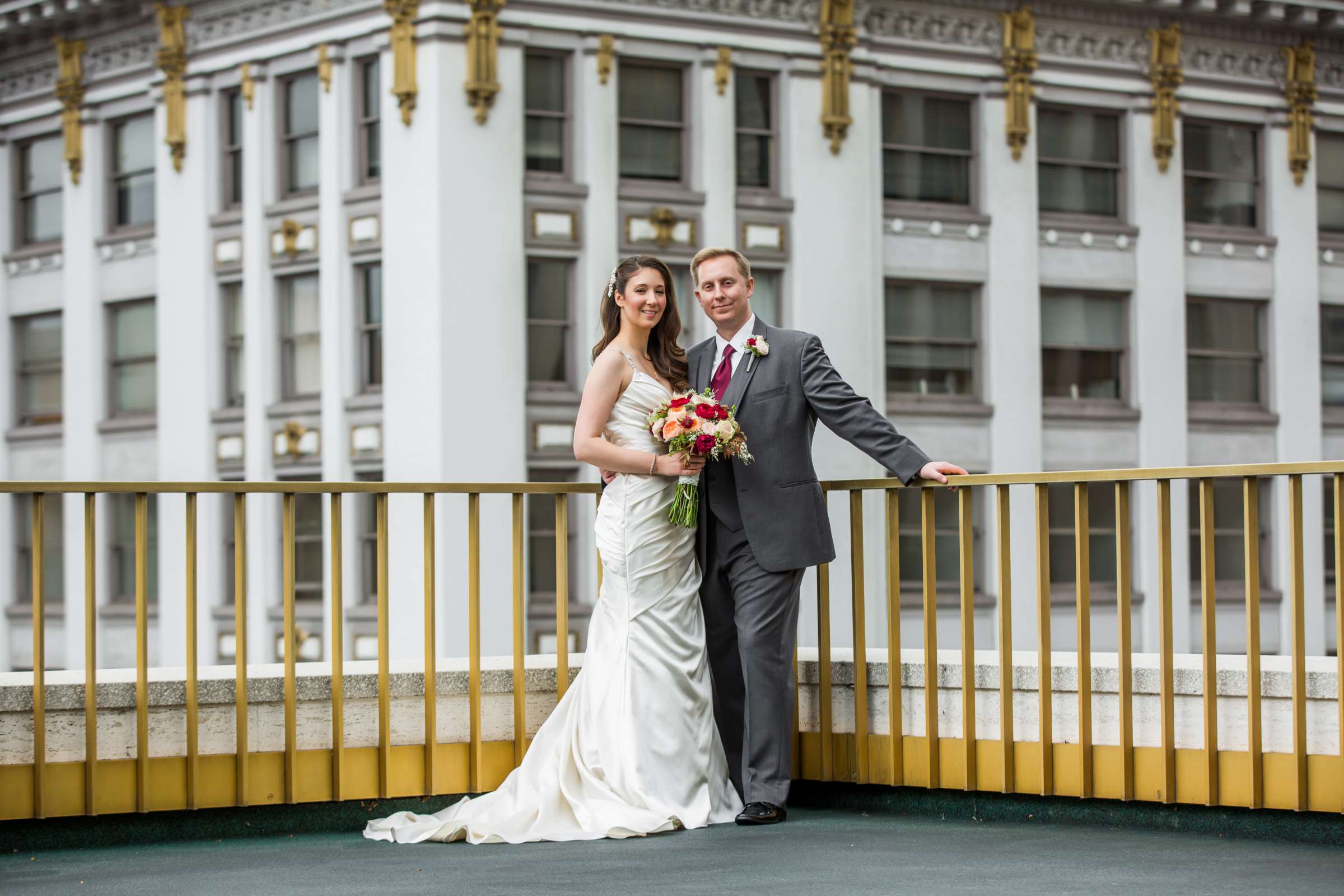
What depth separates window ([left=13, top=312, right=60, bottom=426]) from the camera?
25750 mm

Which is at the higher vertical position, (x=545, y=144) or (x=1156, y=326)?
(x=545, y=144)

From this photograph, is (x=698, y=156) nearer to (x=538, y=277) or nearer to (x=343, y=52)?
(x=538, y=277)

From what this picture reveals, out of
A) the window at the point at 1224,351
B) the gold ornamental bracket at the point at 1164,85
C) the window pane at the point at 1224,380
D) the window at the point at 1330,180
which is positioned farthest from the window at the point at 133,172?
the window at the point at 1330,180

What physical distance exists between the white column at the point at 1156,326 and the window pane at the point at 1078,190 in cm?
33

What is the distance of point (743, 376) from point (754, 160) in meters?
17.7

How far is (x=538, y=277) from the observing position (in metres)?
22.1

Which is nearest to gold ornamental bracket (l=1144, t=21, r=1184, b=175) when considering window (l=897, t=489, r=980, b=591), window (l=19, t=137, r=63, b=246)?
window (l=897, t=489, r=980, b=591)

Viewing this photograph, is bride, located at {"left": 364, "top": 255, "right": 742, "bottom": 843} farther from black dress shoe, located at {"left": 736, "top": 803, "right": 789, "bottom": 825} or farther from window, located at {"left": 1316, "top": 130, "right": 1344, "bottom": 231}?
window, located at {"left": 1316, "top": 130, "right": 1344, "bottom": 231}

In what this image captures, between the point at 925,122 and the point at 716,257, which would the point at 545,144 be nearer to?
the point at 925,122

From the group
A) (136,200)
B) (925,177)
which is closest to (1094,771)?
(925,177)

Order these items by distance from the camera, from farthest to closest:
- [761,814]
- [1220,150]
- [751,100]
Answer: [1220,150]
[751,100]
[761,814]

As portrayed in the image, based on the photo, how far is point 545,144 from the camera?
22.2 meters

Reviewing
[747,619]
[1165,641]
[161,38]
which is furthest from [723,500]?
[161,38]

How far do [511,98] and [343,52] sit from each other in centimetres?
252
